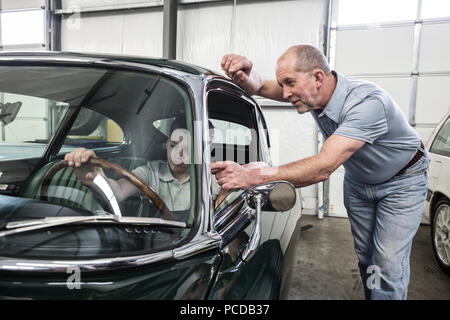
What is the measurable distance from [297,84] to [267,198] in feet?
2.61

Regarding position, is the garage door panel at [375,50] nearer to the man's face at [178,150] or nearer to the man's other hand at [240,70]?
the man's other hand at [240,70]

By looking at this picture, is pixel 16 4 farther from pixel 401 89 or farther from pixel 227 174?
pixel 227 174

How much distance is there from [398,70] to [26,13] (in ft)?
25.7

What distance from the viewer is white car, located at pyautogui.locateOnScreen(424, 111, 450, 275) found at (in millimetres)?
3195

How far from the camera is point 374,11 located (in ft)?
17.5

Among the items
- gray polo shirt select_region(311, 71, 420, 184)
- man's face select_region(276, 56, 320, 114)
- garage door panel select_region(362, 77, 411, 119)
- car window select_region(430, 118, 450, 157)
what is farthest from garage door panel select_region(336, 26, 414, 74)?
man's face select_region(276, 56, 320, 114)

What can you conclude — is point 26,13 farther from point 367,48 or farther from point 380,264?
point 380,264

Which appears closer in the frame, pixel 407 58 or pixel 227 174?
pixel 227 174

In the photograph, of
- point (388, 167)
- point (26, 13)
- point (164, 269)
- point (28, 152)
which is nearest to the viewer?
point (164, 269)

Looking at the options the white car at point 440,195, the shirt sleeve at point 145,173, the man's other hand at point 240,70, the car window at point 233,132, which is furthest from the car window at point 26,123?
the white car at point 440,195

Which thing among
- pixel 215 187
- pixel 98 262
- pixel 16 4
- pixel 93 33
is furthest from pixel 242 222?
pixel 16 4

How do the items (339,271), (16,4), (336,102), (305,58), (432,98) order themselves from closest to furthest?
1. (305,58)
2. (336,102)
3. (339,271)
4. (432,98)
5. (16,4)

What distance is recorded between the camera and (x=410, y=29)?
17.0ft
